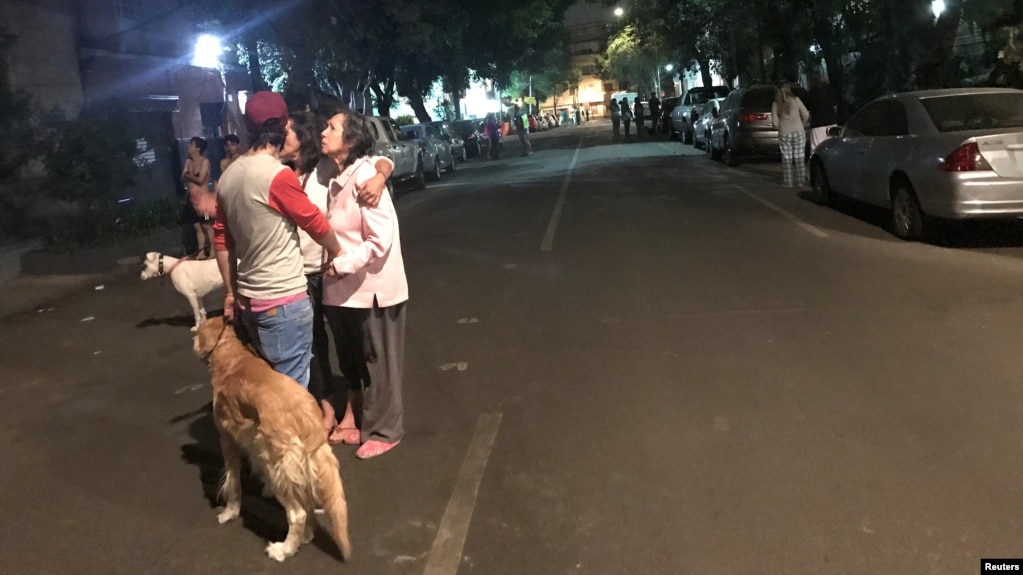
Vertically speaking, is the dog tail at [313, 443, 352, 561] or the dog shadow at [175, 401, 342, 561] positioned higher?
the dog tail at [313, 443, 352, 561]

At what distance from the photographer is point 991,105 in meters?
9.68

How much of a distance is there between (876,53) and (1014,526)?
18.8m

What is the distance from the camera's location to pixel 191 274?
7.81 metres

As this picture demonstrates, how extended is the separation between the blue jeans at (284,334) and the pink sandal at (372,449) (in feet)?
2.38

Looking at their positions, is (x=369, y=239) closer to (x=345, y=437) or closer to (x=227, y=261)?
(x=227, y=261)

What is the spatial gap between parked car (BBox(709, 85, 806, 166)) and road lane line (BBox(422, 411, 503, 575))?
16.0 m

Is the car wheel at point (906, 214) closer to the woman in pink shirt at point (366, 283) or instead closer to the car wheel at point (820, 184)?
the car wheel at point (820, 184)

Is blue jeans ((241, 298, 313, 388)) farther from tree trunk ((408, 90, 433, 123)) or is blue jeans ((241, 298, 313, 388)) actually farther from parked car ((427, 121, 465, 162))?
tree trunk ((408, 90, 433, 123))

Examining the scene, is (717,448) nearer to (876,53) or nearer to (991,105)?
(991,105)

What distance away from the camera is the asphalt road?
363cm

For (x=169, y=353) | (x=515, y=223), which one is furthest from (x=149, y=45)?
(x=169, y=353)

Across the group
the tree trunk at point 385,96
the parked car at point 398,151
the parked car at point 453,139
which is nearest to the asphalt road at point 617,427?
the parked car at point 398,151

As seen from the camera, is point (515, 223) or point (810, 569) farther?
point (515, 223)

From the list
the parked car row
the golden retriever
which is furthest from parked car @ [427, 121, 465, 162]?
the golden retriever
